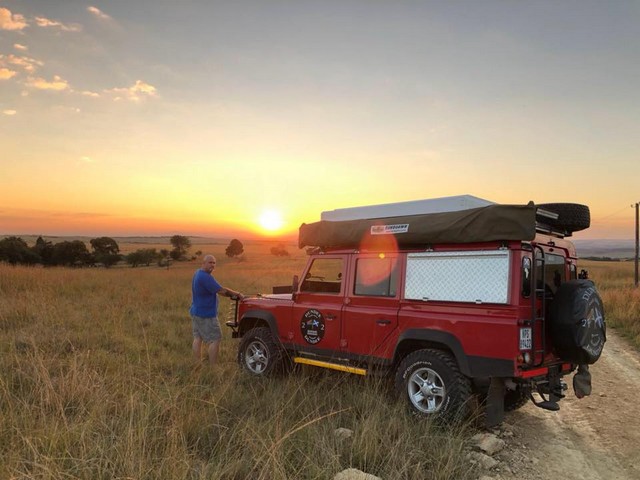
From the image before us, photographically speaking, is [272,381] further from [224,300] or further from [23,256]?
[23,256]

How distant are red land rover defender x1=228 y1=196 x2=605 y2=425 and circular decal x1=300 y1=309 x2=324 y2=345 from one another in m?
0.02

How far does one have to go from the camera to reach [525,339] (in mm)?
4961

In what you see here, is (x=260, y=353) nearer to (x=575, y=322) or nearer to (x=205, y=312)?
(x=205, y=312)

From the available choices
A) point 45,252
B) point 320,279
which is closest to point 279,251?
point 45,252

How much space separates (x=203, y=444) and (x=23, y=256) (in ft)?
141

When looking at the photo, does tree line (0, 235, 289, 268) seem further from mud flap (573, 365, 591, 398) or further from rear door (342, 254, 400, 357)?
mud flap (573, 365, 591, 398)

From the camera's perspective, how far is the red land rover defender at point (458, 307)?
5.04 meters

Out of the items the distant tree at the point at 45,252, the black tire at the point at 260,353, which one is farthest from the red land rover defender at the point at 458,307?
the distant tree at the point at 45,252

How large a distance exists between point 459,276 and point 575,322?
1257mm

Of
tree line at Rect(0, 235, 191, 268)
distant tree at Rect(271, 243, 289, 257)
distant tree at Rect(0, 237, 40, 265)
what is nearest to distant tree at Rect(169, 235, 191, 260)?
tree line at Rect(0, 235, 191, 268)

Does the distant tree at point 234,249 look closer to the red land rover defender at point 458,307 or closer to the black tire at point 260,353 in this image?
the black tire at point 260,353

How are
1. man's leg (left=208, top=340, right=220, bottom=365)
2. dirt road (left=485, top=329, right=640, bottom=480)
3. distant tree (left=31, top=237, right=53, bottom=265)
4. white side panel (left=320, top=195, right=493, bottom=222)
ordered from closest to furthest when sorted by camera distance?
1. dirt road (left=485, top=329, right=640, bottom=480)
2. white side panel (left=320, top=195, right=493, bottom=222)
3. man's leg (left=208, top=340, right=220, bottom=365)
4. distant tree (left=31, top=237, right=53, bottom=265)

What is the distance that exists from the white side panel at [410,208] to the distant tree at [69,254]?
41864mm

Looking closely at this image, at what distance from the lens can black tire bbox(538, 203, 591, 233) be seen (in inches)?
233
